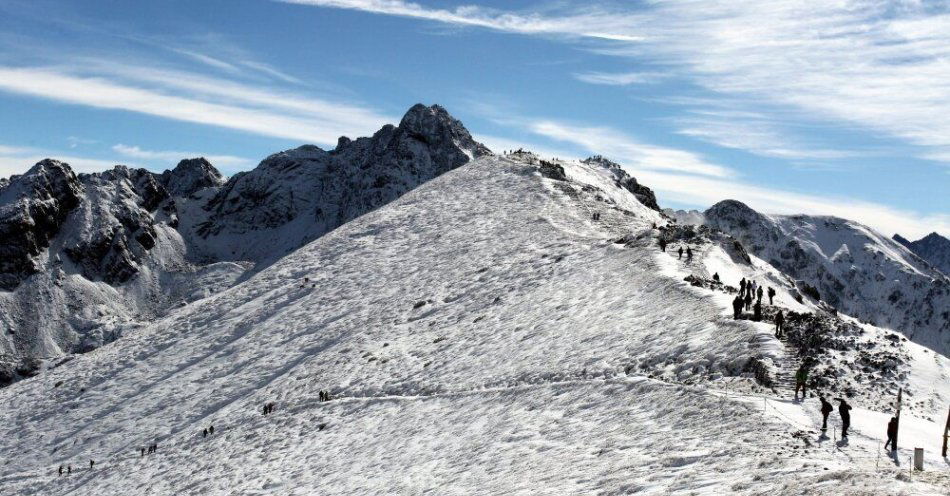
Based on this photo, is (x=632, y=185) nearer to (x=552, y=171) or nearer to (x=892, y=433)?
(x=552, y=171)

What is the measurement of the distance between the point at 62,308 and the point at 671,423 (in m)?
184

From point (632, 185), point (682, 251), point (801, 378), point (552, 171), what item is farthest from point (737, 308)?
point (632, 185)

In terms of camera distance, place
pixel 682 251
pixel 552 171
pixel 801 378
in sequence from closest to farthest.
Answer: pixel 801 378 → pixel 682 251 → pixel 552 171

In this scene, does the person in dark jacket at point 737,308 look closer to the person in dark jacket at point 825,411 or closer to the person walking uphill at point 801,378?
the person walking uphill at point 801,378

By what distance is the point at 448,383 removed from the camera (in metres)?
30.7

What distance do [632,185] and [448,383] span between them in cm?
5590

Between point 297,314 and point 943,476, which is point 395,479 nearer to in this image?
point 943,476

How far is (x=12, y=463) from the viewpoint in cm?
4369

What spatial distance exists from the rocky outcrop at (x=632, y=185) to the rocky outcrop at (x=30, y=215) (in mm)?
152487

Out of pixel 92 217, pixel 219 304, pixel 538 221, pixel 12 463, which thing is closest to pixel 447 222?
pixel 538 221

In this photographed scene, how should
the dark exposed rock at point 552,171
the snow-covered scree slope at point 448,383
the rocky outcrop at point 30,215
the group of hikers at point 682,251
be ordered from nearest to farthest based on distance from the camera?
the snow-covered scree slope at point 448,383 → the group of hikers at point 682,251 → the dark exposed rock at point 552,171 → the rocky outcrop at point 30,215

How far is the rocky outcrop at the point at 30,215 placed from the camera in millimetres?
180625

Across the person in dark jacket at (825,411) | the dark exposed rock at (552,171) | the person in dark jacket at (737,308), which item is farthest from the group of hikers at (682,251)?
the dark exposed rock at (552,171)

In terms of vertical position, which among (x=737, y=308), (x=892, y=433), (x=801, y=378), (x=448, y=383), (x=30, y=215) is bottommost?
(x=448, y=383)
